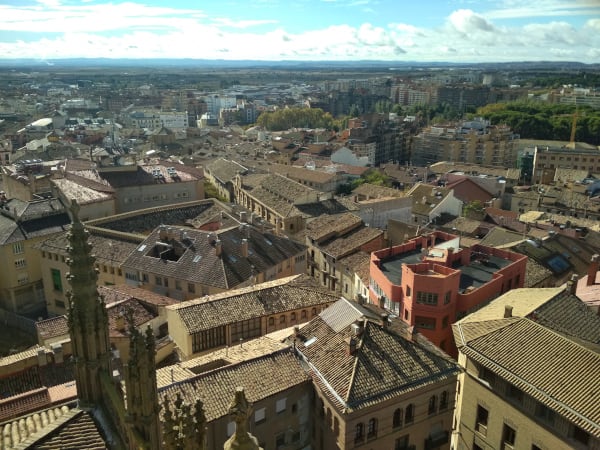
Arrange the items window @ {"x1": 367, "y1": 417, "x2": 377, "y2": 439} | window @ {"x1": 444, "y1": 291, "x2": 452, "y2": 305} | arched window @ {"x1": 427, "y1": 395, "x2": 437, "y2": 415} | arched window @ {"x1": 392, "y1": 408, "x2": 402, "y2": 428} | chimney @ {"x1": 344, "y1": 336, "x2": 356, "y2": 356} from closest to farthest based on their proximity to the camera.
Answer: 1. window @ {"x1": 367, "y1": 417, "x2": 377, "y2": 439}
2. arched window @ {"x1": 392, "y1": 408, "x2": 402, "y2": 428}
3. chimney @ {"x1": 344, "y1": 336, "x2": 356, "y2": 356}
4. arched window @ {"x1": 427, "y1": 395, "x2": 437, "y2": 415}
5. window @ {"x1": 444, "y1": 291, "x2": 452, "y2": 305}

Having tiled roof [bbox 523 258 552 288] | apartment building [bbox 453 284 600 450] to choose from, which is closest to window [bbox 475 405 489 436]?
apartment building [bbox 453 284 600 450]

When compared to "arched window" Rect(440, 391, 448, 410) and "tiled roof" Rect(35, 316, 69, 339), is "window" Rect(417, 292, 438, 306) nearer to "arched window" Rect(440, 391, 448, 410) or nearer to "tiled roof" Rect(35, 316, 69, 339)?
"arched window" Rect(440, 391, 448, 410)

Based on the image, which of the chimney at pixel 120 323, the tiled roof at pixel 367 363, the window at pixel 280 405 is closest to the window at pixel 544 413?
the tiled roof at pixel 367 363

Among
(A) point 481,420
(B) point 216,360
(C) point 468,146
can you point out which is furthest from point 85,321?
(C) point 468,146

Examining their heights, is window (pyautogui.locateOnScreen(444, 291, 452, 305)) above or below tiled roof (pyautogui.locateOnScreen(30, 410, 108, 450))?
below

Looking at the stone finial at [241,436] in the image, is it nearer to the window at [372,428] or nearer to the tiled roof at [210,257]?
the window at [372,428]
